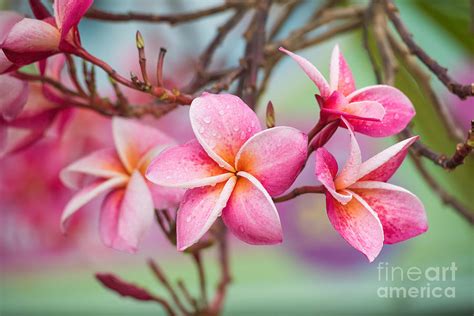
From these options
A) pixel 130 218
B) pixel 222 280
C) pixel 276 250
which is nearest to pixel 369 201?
pixel 130 218

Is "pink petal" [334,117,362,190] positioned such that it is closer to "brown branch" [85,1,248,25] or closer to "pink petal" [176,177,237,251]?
"pink petal" [176,177,237,251]

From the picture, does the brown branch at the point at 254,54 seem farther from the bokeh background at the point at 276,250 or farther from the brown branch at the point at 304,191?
the bokeh background at the point at 276,250

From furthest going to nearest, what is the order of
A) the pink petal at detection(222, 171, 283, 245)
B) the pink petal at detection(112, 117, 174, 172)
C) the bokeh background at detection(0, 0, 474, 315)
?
the bokeh background at detection(0, 0, 474, 315) → the pink petal at detection(112, 117, 174, 172) → the pink petal at detection(222, 171, 283, 245)

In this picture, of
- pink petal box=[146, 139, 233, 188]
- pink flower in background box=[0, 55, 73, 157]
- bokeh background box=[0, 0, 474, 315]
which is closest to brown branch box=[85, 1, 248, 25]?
pink flower in background box=[0, 55, 73, 157]

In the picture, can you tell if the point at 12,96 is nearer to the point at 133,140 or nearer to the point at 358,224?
the point at 133,140

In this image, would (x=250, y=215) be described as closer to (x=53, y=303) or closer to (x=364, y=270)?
(x=364, y=270)

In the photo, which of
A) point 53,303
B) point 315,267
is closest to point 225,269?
point 315,267

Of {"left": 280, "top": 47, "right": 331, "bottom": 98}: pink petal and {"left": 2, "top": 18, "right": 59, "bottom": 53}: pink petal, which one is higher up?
{"left": 2, "top": 18, "right": 59, "bottom": 53}: pink petal
